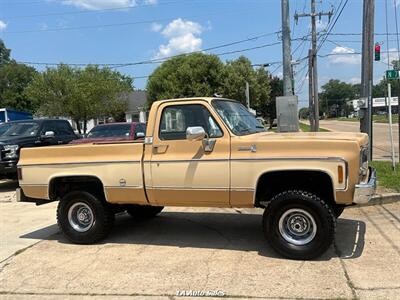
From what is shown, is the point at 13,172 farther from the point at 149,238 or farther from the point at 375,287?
the point at 375,287

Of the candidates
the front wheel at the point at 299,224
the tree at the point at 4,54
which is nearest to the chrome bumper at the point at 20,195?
the front wheel at the point at 299,224

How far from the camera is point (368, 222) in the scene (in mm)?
7789

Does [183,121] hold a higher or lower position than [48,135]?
higher

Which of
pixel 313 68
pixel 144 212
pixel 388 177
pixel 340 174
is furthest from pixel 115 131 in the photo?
pixel 313 68

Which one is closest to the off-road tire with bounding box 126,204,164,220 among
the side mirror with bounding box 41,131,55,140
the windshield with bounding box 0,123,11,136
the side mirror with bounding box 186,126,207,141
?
the side mirror with bounding box 186,126,207,141

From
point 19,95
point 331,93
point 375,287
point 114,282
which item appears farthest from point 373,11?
point 331,93

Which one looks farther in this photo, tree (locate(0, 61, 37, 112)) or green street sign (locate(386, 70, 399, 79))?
tree (locate(0, 61, 37, 112))

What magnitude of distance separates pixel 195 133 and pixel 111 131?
9358 millimetres

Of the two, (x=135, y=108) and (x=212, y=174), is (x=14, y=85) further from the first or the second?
(x=212, y=174)

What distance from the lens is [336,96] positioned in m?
180

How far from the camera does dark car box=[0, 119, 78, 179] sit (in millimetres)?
13180

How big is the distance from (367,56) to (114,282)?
30.4ft

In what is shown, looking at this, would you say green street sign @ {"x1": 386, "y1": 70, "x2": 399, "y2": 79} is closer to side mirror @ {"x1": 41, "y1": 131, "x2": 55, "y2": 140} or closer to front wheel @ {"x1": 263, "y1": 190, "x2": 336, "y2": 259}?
front wheel @ {"x1": 263, "y1": 190, "x2": 336, "y2": 259}

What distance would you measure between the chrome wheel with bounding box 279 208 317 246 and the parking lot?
11.3 inches
